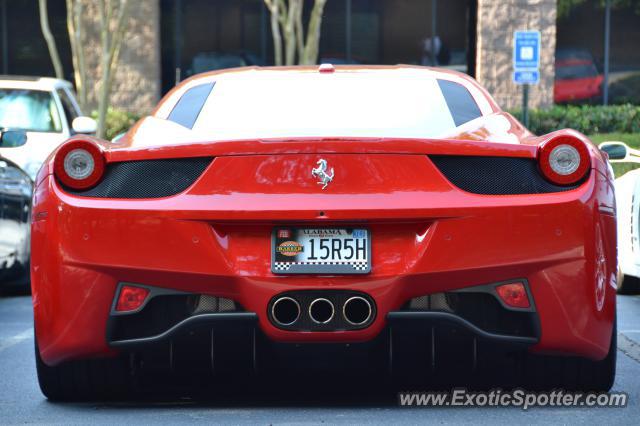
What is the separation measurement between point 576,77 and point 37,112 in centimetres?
1827

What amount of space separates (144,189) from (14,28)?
25635 millimetres

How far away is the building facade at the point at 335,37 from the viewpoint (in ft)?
98.4

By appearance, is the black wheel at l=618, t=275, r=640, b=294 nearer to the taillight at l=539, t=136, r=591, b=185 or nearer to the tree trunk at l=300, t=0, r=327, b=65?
the taillight at l=539, t=136, r=591, b=185

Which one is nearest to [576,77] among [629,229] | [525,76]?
[525,76]

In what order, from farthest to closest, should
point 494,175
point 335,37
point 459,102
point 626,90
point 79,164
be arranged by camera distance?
1. point 626,90
2. point 335,37
3. point 459,102
4. point 79,164
5. point 494,175

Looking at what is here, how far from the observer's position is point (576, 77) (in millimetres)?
31016

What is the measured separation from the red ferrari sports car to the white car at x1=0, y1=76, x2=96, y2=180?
8.40m

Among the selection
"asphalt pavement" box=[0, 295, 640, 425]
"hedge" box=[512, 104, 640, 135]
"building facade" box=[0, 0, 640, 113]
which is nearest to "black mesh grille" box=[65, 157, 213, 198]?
"asphalt pavement" box=[0, 295, 640, 425]

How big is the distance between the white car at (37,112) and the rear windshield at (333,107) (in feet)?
25.1

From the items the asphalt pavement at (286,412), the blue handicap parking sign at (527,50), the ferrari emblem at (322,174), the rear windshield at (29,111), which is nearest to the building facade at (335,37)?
the blue handicap parking sign at (527,50)

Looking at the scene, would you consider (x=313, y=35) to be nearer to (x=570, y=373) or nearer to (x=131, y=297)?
(x=570, y=373)

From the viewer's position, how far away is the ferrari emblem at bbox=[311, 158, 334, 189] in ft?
18.2

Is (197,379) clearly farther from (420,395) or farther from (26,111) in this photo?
(26,111)

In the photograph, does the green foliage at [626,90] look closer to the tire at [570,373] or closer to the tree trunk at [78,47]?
the tree trunk at [78,47]
